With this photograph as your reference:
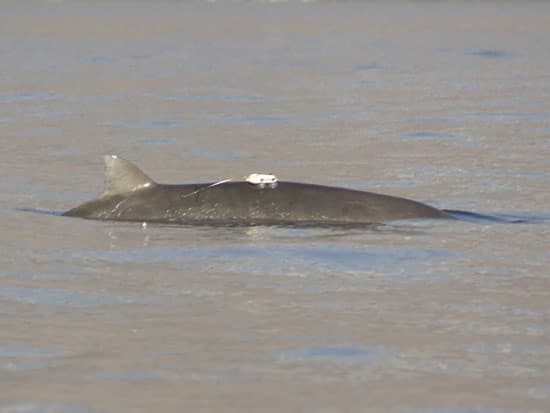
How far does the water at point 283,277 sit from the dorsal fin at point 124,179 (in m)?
0.39

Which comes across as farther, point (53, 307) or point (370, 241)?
point (370, 241)

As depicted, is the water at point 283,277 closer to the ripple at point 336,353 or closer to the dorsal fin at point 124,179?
the ripple at point 336,353

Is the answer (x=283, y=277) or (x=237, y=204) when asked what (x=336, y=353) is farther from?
(x=237, y=204)

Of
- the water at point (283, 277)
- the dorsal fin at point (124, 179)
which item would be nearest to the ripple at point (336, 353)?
the water at point (283, 277)

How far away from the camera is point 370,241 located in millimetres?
12641

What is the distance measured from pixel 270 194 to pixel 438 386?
19.3 feet

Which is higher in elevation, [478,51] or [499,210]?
[478,51]

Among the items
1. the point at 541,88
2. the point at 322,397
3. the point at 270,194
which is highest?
the point at 541,88

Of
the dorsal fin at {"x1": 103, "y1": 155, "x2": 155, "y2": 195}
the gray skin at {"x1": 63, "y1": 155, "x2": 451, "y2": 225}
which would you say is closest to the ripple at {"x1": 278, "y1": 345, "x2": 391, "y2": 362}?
the gray skin at {"x1": 63, "y1": 155, "x2": 451, "y2": 225}

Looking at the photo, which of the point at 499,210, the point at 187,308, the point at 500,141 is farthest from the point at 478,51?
the point at 187,308

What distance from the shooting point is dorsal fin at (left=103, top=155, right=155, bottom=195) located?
13602 mm

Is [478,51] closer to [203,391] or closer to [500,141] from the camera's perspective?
[500,141]

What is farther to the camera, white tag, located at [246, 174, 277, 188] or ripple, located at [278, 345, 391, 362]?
white tag, located at [246, 174, 277, 188]

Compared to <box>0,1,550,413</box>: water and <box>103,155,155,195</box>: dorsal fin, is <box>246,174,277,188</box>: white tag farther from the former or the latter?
<box>103,155,155,195</box>: dorsal fin
